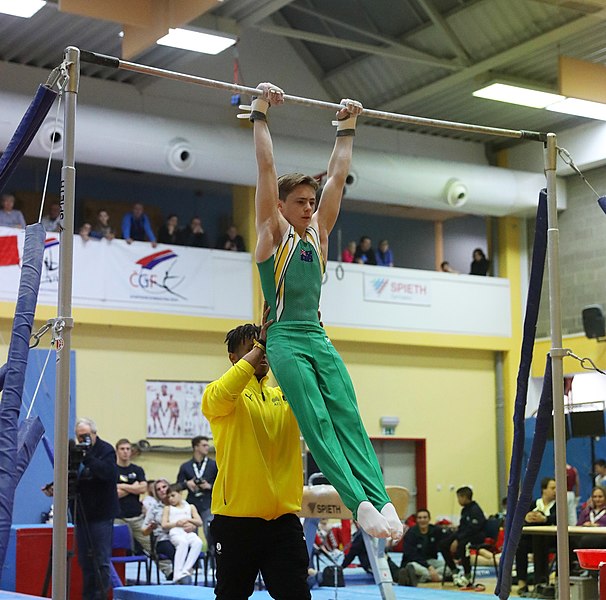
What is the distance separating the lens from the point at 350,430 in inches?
179

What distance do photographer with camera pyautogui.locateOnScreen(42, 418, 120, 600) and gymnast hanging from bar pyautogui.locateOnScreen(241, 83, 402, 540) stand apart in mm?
4987

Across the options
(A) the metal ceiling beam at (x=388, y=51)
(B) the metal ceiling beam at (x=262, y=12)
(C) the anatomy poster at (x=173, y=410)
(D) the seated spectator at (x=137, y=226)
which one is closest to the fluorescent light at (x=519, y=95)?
(A) the metal ceiling beam at (x=388, y=51)

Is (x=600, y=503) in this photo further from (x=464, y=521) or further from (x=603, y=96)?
(x=603, y=96)

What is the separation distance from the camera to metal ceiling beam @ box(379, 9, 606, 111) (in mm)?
15191

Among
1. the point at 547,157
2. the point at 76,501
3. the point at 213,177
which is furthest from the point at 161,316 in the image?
the point at 547,157

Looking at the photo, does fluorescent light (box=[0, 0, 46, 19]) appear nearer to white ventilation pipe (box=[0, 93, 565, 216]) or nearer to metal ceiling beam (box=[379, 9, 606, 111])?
white ventilation pipe (box=[0, 93, 565, 216])

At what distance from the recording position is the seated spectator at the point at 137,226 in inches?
663

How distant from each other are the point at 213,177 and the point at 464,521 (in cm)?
687

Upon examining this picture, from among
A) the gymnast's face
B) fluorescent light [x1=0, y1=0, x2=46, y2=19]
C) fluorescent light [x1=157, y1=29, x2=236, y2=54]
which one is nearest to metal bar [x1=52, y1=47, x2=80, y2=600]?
the gymnast's face

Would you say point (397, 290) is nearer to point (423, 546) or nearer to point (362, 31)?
point (362, 31)

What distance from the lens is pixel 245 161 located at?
54.1 ft

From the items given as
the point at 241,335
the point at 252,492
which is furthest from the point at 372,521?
the point at 241,335

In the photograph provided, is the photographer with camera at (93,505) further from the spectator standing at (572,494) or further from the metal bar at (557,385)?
the spectator standing at (572,494)

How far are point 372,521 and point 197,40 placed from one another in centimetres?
1129
